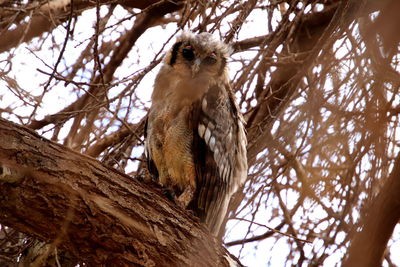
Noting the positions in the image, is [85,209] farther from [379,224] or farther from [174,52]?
[174,52]

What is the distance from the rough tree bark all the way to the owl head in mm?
1647

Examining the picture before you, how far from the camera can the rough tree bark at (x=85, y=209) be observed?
2398mm

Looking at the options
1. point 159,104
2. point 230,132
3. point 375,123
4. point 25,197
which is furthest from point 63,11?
point 375,123

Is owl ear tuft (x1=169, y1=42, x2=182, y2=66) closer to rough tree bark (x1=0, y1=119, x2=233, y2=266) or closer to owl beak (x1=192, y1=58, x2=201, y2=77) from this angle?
owl beak (x1=192, y1=58, x2=201, y2=77)

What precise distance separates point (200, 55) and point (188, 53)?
104mm

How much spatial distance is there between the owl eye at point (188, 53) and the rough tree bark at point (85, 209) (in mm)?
1746

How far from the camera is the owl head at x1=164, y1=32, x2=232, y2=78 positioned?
430 cm

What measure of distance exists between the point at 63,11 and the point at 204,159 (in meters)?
2.07

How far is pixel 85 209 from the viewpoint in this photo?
2.53 m

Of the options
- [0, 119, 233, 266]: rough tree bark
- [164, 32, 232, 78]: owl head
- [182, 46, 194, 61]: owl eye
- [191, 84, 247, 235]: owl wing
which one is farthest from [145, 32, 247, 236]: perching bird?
[0, 119, 233, 266]: rough tree bark

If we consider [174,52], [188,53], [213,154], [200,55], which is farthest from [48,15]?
[213,154]

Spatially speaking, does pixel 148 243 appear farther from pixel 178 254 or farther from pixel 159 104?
pixel 159 104

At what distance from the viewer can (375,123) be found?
2.49m

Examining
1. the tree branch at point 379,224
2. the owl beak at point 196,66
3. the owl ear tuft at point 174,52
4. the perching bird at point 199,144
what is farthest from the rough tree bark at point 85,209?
the owl ear tuft at point 174,52
